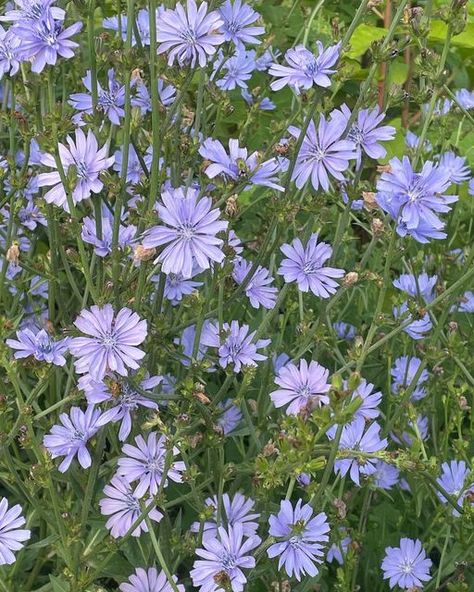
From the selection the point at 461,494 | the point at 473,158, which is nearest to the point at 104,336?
the point at 461,494

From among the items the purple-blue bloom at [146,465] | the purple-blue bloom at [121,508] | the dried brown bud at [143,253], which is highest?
the dried brown bud at [143,253]

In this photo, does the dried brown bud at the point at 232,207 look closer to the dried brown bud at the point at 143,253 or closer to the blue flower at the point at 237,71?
the dried brown bud at the point at 143,253

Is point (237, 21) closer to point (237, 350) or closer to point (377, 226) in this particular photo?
point (377, 226)


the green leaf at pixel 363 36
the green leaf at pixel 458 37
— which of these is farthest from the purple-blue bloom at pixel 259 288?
the green leaf at pixel 458 37

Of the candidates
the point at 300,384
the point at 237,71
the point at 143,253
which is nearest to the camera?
the point at 143,253

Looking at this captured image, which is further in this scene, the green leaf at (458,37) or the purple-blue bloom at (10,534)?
the green leaf at (458,37)

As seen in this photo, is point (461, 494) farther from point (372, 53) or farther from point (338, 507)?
point (372, 53)

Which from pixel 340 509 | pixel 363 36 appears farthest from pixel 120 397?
pixel 363 36
